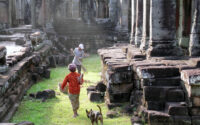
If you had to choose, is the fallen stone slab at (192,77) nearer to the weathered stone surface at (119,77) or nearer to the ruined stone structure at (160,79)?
the ruined stone structure at (160,79)

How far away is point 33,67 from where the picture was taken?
39.3ft

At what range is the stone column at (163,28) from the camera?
27.1ft

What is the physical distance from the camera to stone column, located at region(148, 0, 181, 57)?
27.1 ft

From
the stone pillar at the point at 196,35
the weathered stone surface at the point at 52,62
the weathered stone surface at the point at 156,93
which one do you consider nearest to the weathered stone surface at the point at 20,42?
the weathered stone surface at the point at 52,62

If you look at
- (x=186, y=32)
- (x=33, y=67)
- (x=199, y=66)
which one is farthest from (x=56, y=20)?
(x=199, y=66)

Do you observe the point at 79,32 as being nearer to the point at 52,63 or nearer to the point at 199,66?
the point at 52,63

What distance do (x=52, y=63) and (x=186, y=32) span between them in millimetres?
7699

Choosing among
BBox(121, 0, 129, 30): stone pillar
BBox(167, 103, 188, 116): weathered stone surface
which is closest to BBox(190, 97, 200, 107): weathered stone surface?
BBox(167, 103, 188, 116): weathered stone surface

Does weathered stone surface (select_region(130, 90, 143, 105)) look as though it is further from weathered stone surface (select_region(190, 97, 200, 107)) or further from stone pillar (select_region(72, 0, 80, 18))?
stone pillar (select_region(72, 0, 80, 18))

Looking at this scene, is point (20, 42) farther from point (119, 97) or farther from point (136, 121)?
point (136, 121)

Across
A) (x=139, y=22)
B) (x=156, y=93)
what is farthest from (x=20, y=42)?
(x=156, y=93)

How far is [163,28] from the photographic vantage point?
8414mm

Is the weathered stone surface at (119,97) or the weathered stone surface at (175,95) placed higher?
the weathered stone surface at (175,95)

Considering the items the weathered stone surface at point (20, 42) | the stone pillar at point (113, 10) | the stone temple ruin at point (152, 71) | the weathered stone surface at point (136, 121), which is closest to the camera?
the stone temple ruin at point (152, 71)
